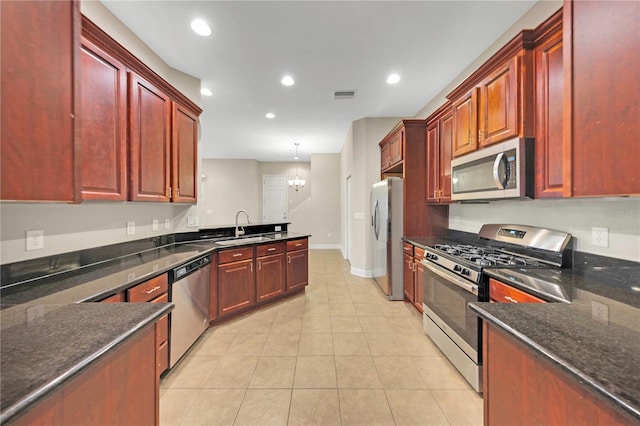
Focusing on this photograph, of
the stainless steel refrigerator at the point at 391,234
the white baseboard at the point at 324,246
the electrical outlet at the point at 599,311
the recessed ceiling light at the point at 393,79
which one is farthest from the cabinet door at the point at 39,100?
the white baseboard at the point at 324,246

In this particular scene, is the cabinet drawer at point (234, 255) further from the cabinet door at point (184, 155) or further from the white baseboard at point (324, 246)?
the white baseboard at point (324, 246)

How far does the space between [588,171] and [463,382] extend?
66.3 inches

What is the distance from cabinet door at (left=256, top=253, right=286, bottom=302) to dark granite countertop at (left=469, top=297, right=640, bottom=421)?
252cm

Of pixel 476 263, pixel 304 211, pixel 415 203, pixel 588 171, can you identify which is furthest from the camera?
pixel 304 211

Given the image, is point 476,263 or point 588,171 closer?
point 588,171

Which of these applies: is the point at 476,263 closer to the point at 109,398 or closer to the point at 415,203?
the point at 415,203

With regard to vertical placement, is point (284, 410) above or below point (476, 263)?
below

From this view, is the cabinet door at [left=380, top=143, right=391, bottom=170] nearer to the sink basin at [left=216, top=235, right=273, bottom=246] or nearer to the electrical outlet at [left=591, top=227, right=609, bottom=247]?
the sink basin at [left=216, top=235, right=273, bottom=246]

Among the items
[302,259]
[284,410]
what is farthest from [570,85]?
[302,259]

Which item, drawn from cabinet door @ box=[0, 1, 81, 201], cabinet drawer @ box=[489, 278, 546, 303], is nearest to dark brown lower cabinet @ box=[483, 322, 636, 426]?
cabinet drawer @ box=[489, 278, 546, 303]

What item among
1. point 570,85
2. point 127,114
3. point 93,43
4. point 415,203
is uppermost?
point 93,43

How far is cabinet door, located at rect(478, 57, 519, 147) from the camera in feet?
5.82

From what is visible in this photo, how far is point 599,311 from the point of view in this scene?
1035 millimetres

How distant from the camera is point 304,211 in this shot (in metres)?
7.80
